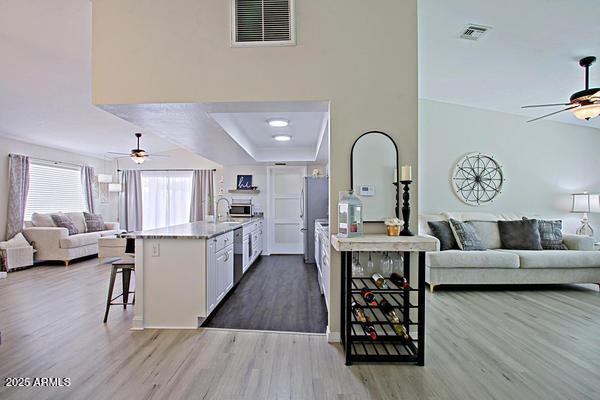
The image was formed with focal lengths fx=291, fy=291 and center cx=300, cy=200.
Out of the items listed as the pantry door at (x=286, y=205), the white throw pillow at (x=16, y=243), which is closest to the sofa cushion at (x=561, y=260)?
the pantry door at (x=286, y=205)

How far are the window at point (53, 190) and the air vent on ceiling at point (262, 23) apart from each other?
5.92m

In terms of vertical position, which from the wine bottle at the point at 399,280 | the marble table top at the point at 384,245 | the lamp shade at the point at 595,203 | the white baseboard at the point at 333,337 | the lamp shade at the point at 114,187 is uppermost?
the lamp shade at the point at 114,187

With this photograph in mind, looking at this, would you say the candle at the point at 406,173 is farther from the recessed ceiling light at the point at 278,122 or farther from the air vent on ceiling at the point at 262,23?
the recessed ceiling light at the point at 278,122

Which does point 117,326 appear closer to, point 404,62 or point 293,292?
point 293,292

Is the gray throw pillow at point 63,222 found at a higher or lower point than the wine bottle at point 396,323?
higher

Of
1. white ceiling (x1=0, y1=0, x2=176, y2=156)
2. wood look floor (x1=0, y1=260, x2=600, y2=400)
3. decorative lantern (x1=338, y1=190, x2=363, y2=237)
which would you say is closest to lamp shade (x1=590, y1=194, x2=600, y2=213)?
wood look floor (x1=0, y1=260, x2=600, y2=400)

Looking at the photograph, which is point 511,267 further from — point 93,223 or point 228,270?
point 93,223

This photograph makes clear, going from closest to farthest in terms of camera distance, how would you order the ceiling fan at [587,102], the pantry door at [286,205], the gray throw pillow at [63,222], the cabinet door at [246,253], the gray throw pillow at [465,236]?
the ceiling fan at [587,102] → the gray throw pillow at [465,236] → the cabinet door at [246,253] → the gray throw pillow at [63,222] → the pantry door at [286,205]

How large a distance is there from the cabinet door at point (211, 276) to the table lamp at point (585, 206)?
5871 mm

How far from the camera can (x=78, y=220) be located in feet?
20.9

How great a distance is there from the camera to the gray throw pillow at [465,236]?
13.5 ft

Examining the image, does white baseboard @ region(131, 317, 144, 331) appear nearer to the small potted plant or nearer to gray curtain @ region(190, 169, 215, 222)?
the small potted plant

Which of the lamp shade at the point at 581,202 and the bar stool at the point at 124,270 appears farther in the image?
the lamp shade at the point at 581,202

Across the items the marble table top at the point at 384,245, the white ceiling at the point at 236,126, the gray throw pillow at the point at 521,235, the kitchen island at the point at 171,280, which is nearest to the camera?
the marble table top at the point at 384,245
